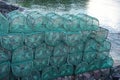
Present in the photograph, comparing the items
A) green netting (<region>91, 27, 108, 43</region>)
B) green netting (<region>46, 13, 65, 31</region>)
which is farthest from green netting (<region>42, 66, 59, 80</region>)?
green netting (<region>91, 27, 108, 43</region>)

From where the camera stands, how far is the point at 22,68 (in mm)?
6375

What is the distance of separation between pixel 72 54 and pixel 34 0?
50.6ft

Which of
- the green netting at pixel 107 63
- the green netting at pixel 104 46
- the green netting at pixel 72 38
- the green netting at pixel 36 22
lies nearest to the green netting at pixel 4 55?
the green netting at pixel 36 22

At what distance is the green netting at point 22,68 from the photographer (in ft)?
20.5

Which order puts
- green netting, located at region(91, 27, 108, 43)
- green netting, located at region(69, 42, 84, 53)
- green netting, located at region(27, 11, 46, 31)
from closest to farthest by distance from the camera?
green netting, located at region(27, 11, 46, 31) < green netting, located at region(69, 42, 84, 53) < green netting, located at region(91, 27, 108, 43)

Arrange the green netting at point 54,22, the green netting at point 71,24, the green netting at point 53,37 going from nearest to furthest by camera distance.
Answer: the green netting at point 53,37
the green netting at point 54,22
the green netting at point 71,24

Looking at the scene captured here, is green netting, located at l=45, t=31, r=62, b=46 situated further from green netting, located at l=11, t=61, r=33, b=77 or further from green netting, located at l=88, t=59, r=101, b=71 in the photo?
green netting, located at l=88, t=59, r=101, b=71

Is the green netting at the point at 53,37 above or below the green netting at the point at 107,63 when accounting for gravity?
above

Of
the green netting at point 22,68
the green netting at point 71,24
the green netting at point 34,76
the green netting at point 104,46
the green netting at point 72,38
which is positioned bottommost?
the green netting at point 34,76

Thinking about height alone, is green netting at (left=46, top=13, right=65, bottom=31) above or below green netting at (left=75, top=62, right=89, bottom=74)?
above

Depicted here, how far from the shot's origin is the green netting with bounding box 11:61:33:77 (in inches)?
246

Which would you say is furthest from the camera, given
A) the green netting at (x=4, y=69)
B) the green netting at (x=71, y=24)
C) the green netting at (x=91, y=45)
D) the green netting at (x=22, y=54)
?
the green netting at (x=91, y=45)

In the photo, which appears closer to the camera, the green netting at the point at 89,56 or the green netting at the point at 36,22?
the green netting at the point at 36,22

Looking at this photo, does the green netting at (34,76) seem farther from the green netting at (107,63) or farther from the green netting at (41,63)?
the green netting at (107,63)
